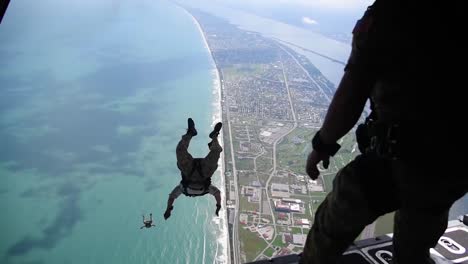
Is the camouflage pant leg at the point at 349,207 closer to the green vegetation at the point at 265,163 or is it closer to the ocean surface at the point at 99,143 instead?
the ocean surface at the point at 99,143

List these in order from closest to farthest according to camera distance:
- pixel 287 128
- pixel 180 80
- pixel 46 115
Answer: pixel 287 128
pixel 46 115
pixel 180 80

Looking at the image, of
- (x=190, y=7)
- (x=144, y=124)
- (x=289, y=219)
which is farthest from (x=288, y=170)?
(x=190, y=7)

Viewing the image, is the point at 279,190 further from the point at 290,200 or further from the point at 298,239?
the point at 298,239

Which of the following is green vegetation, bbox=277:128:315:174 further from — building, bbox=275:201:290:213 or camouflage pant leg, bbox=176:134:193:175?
camouflage pant leg, bbox=176:134:193:175

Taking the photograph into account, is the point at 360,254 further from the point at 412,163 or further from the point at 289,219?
the point at 289,219

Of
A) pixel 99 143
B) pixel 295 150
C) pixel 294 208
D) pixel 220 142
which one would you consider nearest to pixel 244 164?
pixel 220 142

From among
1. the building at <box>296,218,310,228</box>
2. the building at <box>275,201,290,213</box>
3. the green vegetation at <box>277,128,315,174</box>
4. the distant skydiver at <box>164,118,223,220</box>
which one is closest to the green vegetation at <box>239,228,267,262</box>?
the building at <box>296,218,310,228</box>
